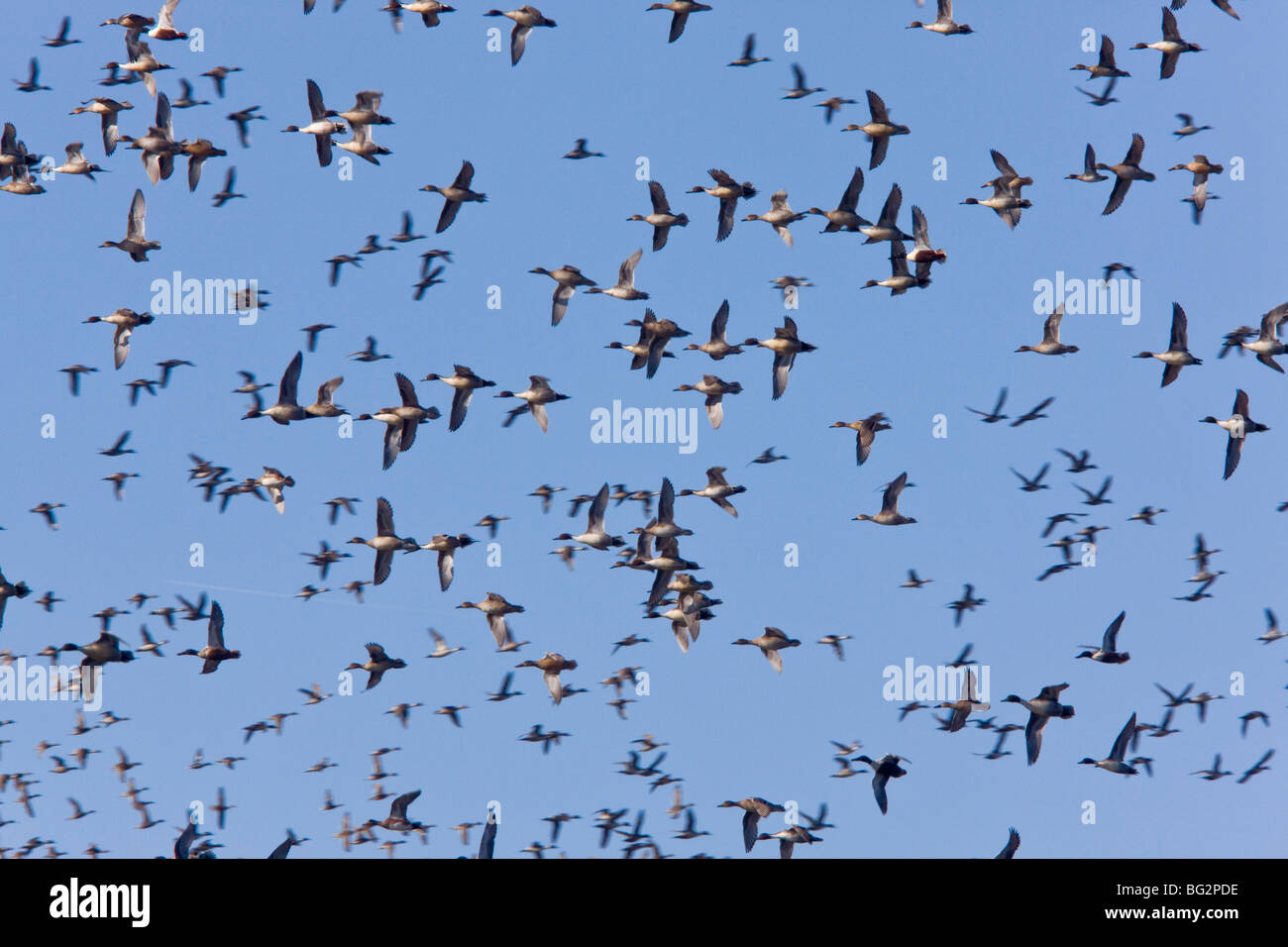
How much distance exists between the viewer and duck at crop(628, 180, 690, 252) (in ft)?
171

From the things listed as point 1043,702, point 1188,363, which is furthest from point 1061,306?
point 1043,702

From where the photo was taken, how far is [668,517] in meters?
50.0

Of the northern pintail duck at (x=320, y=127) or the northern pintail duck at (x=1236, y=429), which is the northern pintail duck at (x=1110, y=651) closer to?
the northern pintail duck at (x=1236, y=429)

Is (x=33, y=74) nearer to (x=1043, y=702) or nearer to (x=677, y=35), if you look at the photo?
(x=677, y=35)

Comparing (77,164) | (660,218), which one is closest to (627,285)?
(660,218)

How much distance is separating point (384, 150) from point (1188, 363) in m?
24.1

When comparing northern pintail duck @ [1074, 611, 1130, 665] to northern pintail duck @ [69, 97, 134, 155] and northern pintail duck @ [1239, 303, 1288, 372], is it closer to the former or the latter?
northern pintail duck @ [1239, 303, 1288, 372]

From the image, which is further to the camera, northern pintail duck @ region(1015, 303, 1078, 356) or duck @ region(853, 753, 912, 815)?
northern pintail duck @ region(1015, 303, 1078, 356)

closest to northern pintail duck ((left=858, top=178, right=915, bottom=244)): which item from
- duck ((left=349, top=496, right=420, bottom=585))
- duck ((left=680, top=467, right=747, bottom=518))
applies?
duck ((left=680, top=467, right=747, bottom=518))

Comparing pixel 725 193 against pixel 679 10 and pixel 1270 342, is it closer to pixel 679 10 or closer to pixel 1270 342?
pixel 679 10

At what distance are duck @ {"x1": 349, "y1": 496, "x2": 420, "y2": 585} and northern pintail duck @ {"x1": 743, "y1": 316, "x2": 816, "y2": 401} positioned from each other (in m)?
11.2

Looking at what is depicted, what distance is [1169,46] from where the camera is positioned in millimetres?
54000

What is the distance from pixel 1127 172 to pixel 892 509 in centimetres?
1199

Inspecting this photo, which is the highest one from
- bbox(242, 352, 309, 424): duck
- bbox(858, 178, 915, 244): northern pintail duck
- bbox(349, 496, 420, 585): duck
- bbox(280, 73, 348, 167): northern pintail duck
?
bbox(280, 73, 348, 167): northern pintail duck
